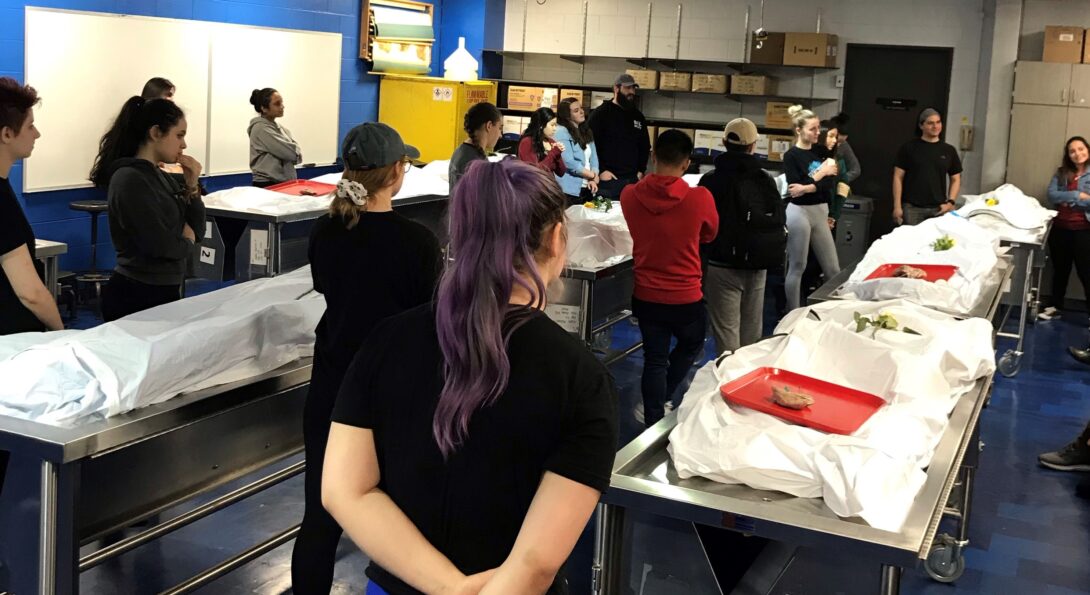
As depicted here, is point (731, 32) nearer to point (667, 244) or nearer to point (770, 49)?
point (770, 49)

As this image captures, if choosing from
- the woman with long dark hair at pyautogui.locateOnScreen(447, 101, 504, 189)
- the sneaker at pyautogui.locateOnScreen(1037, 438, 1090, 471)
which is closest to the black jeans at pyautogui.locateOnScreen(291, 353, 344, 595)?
the woman with long dark hair at pyautogui.locateOnScreen(447, 101, 504, 189)

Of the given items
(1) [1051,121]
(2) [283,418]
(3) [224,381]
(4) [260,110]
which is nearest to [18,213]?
(3) [224,381]

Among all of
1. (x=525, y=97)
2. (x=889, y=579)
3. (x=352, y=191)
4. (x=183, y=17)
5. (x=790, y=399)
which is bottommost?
(x=889, y=579)

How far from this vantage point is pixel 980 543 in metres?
4.22

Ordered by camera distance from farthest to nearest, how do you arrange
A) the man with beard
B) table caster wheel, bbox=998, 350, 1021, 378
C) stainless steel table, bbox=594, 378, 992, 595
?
the man with beard, table caster wheel, bbox=998, 350, 1021, 378, stainless steel table, bbox=594, 378, 992, 595

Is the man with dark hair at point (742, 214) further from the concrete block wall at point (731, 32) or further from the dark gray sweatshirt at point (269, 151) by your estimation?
the concrete block wall at point (731, 32)

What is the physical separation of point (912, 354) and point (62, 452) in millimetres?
2115

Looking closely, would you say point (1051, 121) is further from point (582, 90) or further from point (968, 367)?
→ point (968, 367)

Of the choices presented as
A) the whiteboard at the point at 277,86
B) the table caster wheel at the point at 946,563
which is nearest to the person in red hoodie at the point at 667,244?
the table caster wheel at the point at 946,563

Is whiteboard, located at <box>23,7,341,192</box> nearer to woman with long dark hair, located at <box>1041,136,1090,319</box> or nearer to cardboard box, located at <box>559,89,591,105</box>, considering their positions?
cardboard box, located at <box>559,89,591,105</box>

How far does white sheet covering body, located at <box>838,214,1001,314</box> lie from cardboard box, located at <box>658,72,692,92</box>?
508 centimetres

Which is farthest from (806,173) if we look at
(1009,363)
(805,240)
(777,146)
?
(777,146)

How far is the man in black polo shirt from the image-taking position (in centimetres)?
867

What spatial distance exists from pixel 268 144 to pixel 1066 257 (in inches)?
238
